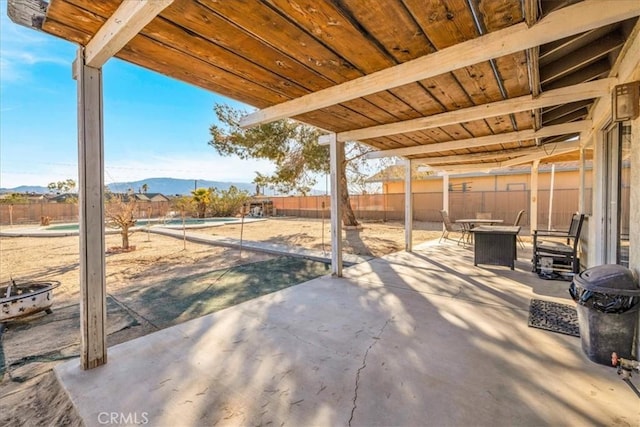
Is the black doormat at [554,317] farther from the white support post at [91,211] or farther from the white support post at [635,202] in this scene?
the white support post at [91,211]

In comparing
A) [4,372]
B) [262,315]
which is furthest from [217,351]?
[4,372]

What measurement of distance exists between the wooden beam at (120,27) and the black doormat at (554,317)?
3.67 m

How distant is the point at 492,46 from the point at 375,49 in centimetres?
74

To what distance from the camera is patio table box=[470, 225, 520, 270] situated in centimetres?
448

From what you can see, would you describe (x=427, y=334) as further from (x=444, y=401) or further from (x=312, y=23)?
(x=312, y=23)

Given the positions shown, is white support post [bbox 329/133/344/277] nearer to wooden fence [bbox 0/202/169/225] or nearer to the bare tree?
the bare tree

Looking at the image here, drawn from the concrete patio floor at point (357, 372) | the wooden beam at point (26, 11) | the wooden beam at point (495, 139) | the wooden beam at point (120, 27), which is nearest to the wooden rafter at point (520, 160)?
the wooden beam at point (495, 139)

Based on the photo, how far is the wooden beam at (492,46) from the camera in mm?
1457

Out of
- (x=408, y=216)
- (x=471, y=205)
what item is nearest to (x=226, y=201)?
(x=471, y=205)

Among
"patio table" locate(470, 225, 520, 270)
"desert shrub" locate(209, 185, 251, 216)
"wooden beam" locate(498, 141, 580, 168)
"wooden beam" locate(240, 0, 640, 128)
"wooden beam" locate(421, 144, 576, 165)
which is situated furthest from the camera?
"desert shrub" locate(209, 185, 251, 216)

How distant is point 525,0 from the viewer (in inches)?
55.5

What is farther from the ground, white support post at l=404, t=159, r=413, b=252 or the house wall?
the house wall

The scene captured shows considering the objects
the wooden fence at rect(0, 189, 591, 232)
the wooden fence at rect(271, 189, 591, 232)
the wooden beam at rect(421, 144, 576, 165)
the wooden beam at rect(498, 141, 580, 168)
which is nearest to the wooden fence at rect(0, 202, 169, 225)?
the wooden fence at rect(0, 189, 591, 232)

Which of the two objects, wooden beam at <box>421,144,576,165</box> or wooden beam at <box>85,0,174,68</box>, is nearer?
wooden beam at <box>85,0,174,68</box>
